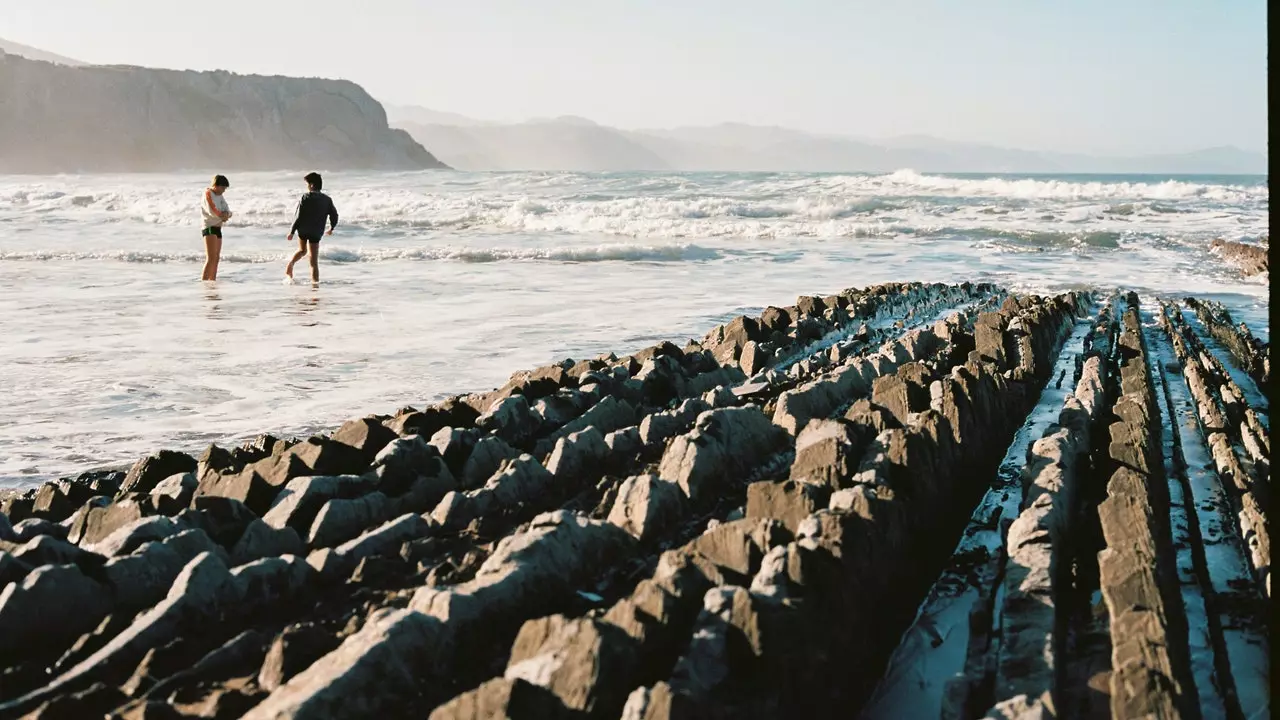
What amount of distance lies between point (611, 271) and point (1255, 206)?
1011 inches

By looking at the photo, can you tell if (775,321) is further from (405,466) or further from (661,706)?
(661,706)

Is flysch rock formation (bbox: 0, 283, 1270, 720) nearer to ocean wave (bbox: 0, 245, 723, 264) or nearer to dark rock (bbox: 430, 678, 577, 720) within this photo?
dark rock (bbox: 430, 678, 577, 720)

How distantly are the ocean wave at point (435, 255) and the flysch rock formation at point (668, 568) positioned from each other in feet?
33.0

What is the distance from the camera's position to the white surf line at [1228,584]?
6.46 ft

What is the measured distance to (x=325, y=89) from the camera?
322ft

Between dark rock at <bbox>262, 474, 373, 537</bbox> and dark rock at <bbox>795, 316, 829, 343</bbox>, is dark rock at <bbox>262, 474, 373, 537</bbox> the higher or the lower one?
the higher one

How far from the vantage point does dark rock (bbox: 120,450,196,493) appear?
3.14 metres

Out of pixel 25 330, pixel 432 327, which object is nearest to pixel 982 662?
pixel 432 327

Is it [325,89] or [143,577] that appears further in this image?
[325,89]

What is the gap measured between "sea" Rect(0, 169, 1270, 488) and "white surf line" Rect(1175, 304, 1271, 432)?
3.33 ft

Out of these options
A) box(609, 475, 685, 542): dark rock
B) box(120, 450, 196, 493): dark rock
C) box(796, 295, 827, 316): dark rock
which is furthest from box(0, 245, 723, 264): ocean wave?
box(609, 475, 685, 542): dark rock

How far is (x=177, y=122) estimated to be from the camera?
87562 mm

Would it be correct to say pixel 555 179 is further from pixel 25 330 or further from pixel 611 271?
pixel 25 330

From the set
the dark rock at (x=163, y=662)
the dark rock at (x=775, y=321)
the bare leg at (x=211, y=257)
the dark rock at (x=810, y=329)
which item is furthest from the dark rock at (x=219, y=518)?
the bare leg at (x=211, y=257)
